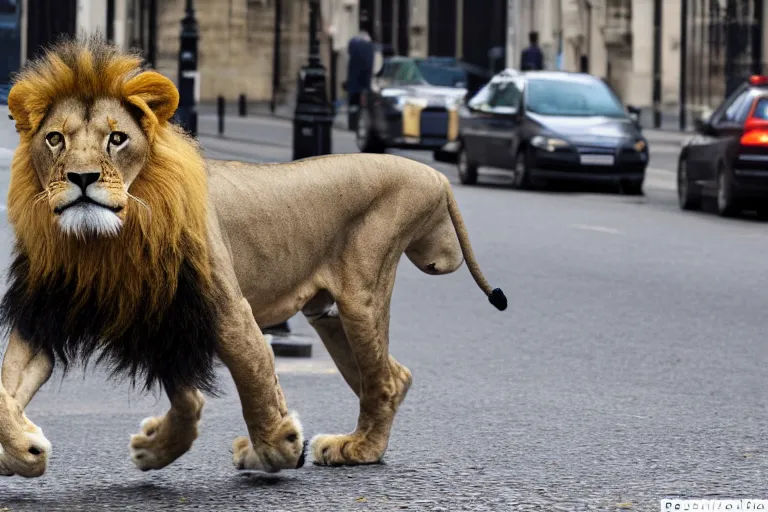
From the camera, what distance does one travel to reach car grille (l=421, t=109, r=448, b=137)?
31.3 m

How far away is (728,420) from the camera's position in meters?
7.84

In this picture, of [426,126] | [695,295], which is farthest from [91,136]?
[426,126]

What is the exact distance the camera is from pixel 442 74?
34750mm

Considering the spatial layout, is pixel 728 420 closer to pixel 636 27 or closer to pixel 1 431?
pixel 1 431

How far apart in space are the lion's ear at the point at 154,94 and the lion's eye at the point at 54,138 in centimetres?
21

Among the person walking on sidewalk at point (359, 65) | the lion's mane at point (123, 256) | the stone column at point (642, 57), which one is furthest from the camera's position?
the stone column at point (642, 57)

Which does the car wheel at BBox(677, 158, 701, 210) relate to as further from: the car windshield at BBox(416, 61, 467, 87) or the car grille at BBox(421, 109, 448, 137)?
the car windshield at BBox(416, 61, 467, 87)

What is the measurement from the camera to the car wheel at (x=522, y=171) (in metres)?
24.7

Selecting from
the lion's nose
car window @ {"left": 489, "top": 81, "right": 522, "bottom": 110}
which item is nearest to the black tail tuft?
the lion's nose

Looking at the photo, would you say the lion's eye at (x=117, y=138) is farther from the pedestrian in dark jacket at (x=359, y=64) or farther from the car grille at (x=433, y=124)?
the pedestrian in dark jacket at (x=359, y=64)

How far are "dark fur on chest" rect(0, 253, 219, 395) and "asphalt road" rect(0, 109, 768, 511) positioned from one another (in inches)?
14.5

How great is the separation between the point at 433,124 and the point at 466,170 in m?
5.40

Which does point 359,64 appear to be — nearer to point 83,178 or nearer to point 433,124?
point 433,124

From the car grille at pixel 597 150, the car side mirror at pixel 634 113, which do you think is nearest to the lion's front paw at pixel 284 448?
the car grille at pixel 597 150
